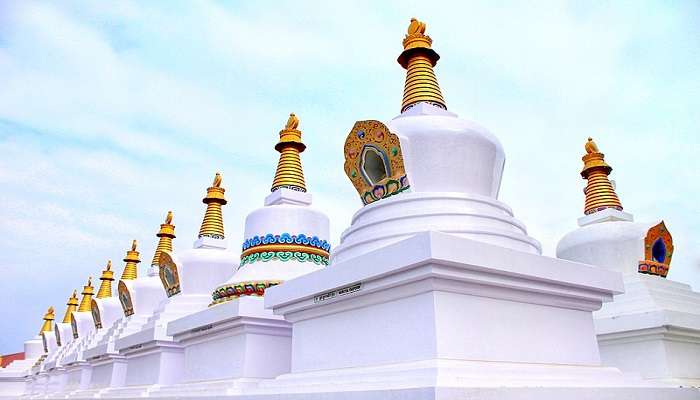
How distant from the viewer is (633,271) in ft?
27.3

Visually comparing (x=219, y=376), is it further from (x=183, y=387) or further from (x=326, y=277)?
(x=326, y=277)

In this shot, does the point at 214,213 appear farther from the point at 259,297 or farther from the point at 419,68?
the point at 419,68

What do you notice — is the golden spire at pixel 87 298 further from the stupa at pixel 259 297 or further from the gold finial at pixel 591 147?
the gold finial at pixel 591 147

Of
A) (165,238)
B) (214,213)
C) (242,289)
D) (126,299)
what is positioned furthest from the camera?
(165,238)

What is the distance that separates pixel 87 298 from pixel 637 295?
21499 millimetres

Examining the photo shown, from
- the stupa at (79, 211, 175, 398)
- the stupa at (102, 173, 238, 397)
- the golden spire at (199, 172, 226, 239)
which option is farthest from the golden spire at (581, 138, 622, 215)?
the stupa at (79, 211, 175, 398)

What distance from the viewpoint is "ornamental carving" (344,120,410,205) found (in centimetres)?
594

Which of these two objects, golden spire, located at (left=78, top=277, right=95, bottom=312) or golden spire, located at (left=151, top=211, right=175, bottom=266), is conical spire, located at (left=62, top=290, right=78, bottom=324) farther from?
golden spire, located at (left=151, top=211, right=175, bottom=266)

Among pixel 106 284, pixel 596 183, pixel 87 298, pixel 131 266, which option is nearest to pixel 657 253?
pixel 596 183

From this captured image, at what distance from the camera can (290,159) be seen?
9.72 m

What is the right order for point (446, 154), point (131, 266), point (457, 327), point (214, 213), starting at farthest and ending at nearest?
1. point (131, 266)
2. point (214, 213)
3. point (446, 154)
4. point (457, 327)

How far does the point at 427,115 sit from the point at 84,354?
10.3 meters

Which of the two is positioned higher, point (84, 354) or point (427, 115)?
point (427, 115)

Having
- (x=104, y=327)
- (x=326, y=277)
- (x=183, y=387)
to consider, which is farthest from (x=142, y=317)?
(x=326, y=277)
